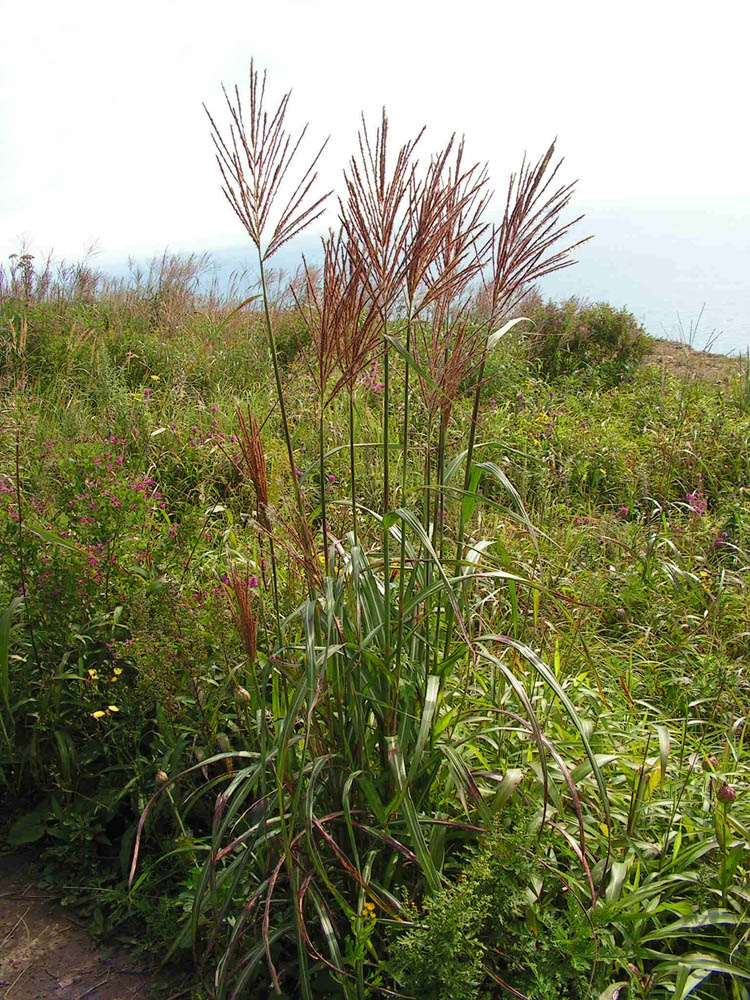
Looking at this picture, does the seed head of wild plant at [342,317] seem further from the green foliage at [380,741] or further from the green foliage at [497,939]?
the green foliage at [497,939]

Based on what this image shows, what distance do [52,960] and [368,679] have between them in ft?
3.68

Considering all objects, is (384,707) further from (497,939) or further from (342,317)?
(342,317)

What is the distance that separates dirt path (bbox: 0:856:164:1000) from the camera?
1862 mm

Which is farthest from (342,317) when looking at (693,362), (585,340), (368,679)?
(693,362)

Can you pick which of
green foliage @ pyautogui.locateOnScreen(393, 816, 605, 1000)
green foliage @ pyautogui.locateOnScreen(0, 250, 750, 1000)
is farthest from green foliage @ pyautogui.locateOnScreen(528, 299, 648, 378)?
green foliage @ pyautogui.locateOnScreen(393, 816, 605, 1000)

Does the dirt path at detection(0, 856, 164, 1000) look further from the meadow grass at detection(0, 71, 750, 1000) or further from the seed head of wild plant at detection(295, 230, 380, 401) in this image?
the seed head of wild plant at detection(295, 230, 380, 401)

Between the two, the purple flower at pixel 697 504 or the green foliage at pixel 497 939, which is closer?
the green foliage at pixel 497 939

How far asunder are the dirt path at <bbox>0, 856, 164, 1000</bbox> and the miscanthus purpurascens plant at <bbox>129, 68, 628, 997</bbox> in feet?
0.72

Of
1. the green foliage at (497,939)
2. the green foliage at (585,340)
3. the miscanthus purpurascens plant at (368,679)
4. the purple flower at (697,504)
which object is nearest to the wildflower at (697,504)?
the purple flower at (697,504)

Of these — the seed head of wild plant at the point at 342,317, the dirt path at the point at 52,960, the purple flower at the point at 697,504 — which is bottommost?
the dirt path at the point at 52,960

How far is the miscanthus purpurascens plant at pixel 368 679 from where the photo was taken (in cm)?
149

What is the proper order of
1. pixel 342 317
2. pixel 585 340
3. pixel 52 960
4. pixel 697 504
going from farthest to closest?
pixel 585 340, pixel 697 504, pixel 52 960, pixel 342 317

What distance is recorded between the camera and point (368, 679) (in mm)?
1762

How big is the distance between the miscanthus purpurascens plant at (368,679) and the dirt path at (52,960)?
218 mm
